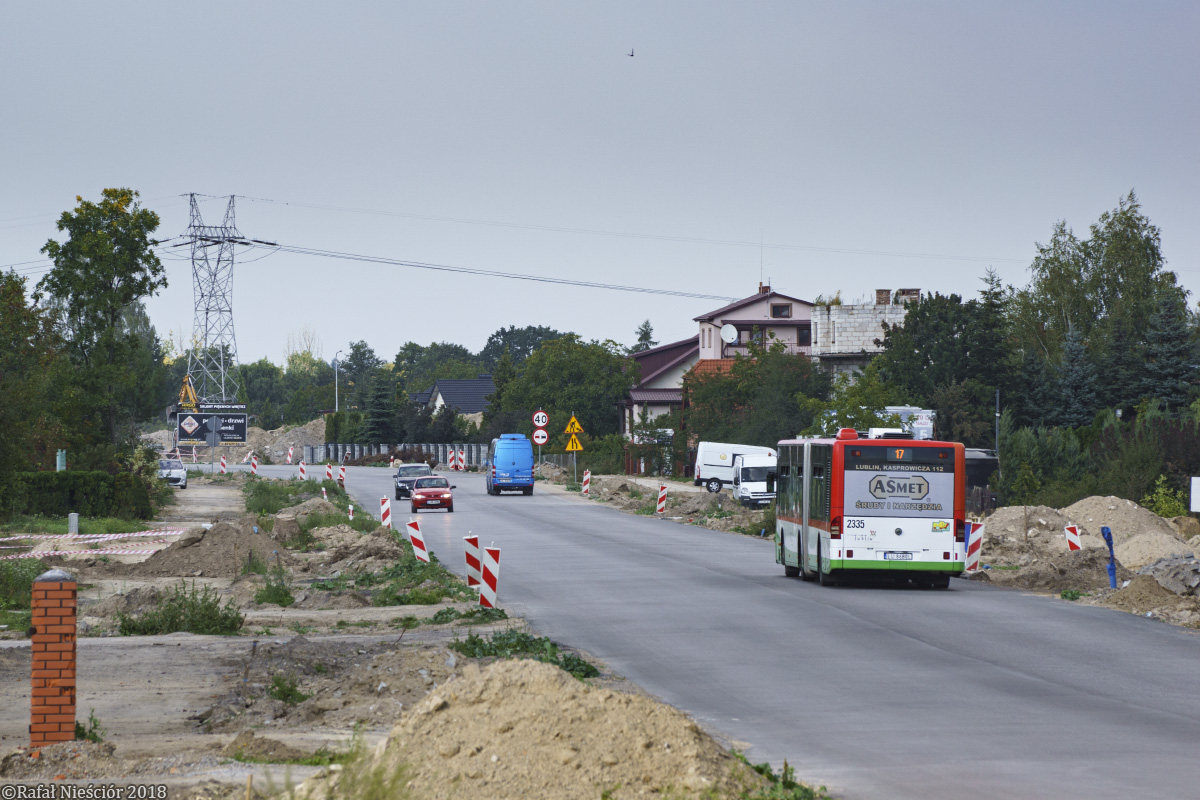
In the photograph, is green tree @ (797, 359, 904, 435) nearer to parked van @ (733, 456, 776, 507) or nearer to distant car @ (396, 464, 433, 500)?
parked van @ (733, 456, 776, 507)

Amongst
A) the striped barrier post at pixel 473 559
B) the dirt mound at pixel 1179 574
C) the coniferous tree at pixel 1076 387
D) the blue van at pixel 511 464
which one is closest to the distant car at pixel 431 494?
the blue van at pixel 511 464

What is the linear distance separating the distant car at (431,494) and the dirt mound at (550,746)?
122ft

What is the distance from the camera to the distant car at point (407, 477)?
2114 inches

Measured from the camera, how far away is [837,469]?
21.2 metres

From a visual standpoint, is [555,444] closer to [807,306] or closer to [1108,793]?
[807,306]

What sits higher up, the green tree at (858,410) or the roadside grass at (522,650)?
the green tree at (858,410)

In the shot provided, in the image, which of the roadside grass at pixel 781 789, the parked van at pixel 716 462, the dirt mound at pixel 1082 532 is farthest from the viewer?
the parked van at pixel 716 462

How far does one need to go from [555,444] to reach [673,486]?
24.3 meters

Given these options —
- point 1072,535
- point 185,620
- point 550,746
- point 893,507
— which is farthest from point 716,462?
point 550,746

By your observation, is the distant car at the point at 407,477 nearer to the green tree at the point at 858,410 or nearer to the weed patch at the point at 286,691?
the green tree at the point at 858,410

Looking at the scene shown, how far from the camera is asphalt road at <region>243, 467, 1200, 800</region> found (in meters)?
8.45

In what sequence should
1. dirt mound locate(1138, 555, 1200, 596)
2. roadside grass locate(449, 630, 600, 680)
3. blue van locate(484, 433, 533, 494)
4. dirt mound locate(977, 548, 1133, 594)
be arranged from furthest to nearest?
blue van locate(484, 433, 533, 494) → dirt mound locate(977, 548, 1133, 594) → dirt mound locate(1138, 555, 1200, 596) → roadside grass locate(449, 630, 600, 680)

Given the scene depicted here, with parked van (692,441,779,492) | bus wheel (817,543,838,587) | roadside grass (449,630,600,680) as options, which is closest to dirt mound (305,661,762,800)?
roadside grass (449,630,600,680)

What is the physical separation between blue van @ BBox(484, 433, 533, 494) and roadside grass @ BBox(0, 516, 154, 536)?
22749mm
